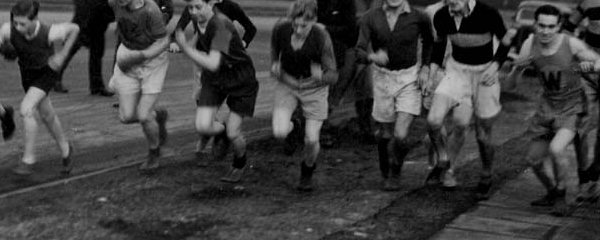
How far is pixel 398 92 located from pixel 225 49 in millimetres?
1408

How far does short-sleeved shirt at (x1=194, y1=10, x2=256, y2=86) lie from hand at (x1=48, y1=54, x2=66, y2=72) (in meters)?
1.12

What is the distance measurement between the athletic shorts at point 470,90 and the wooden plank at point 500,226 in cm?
109

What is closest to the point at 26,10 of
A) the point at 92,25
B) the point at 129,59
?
the point at 129,59

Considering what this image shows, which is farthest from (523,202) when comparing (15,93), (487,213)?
(15,93)

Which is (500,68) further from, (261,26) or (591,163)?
(261,26)

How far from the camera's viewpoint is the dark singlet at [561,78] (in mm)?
8383

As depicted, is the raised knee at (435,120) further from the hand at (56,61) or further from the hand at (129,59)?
the hand at (56,61)

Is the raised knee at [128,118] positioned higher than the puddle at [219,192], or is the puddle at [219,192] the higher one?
the raised knee at [128,118]

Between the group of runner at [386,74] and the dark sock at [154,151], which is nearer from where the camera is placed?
the group of runner at [386,74]

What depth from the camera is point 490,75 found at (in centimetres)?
880

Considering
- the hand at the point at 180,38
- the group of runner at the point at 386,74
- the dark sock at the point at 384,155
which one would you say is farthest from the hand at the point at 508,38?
the hand at the point at 180,38

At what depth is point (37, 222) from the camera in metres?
7.80

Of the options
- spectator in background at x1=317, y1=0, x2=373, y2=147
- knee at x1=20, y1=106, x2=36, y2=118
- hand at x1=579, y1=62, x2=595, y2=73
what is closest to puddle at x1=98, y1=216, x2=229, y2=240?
knee at x1=20, y1=106, x2=36, y2=118

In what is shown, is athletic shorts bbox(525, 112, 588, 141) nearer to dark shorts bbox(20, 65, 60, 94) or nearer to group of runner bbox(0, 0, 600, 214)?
group of runner bbox(0, 0, 600, 214)
